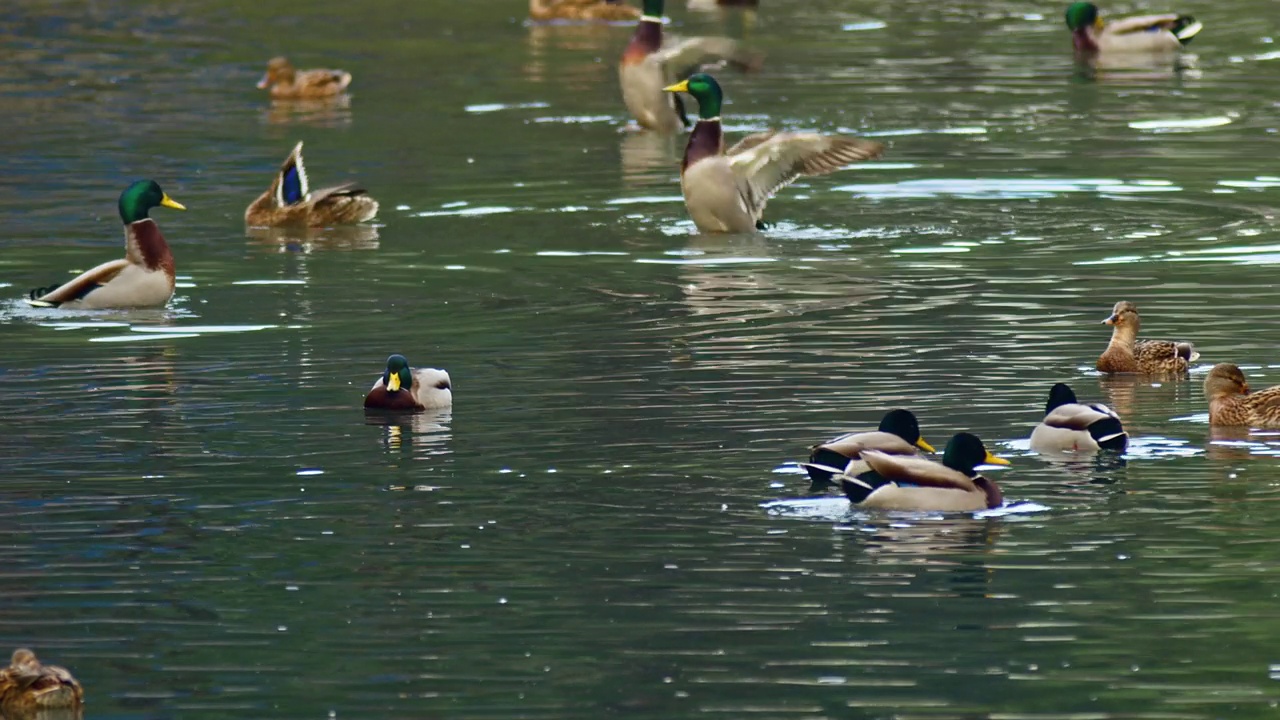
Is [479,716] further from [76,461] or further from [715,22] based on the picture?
[715,22]

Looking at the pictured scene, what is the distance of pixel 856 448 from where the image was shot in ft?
44.2

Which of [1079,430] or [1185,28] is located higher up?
[1079,430]

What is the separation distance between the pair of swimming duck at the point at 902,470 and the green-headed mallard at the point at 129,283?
8632 millimetres

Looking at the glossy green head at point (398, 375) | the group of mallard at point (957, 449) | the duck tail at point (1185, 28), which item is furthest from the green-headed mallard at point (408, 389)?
the duck tail at point (1185, 28)

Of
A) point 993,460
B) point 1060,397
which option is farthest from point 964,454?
point 1060,397

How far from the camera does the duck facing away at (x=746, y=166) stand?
982 inches

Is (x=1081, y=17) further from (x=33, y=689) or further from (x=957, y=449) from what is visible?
(x=33, y=689)

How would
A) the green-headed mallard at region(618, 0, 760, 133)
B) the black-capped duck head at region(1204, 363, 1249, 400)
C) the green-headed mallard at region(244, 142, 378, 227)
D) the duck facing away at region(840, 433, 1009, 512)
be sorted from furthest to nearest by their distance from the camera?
the green-headed mallard at region(618, 0, 760, 133) → the green-headed mallard at region(244, 142, 378, 227) → the black-capped duck head at region(1204, 363, 1249, 400) → the duck facing away at region(840, 433, 1009, 512)

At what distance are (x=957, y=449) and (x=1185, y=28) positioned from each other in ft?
101

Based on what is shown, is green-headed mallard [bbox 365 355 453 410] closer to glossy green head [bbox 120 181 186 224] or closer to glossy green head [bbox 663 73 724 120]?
glossy green head [bbox 120 181 186 224]

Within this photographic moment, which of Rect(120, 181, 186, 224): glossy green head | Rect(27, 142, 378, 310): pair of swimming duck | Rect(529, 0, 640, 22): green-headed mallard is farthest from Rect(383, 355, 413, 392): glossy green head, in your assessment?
Rect(529, 0, 640, 22): green-headed mallard

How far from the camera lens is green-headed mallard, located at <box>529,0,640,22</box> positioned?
50.9 metres

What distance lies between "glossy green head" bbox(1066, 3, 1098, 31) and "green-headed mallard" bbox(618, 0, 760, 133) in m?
9.80

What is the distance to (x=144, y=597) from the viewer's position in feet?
39.1
